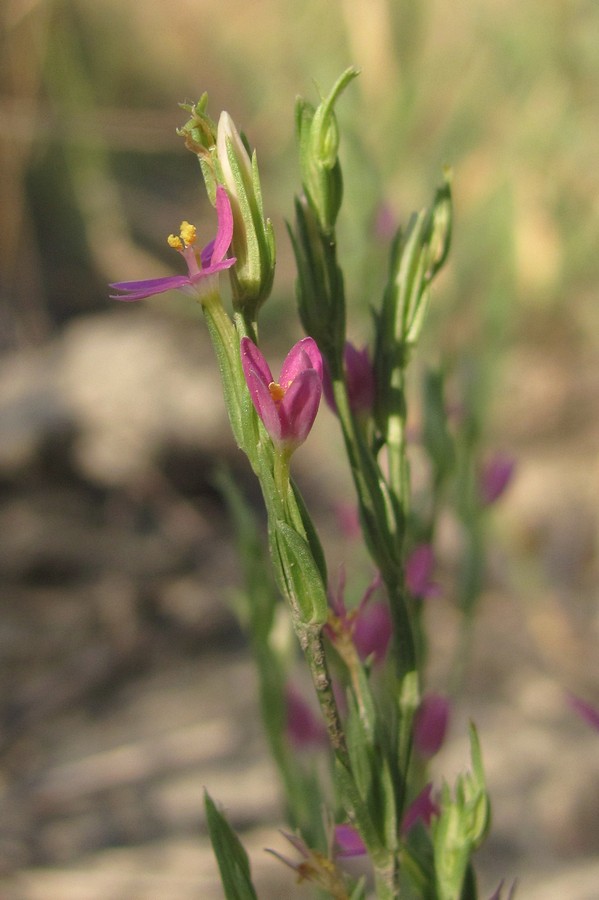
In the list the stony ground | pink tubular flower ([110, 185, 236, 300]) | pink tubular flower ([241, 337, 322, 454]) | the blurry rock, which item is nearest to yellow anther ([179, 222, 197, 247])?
pink tubular flower ([110, 185, 236, 300])

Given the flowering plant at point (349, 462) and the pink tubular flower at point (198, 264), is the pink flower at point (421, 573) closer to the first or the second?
the flowering plant at point (349, 462)

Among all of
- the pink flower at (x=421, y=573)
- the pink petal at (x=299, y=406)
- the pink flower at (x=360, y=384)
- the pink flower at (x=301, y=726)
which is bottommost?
the pink flower at (x=301, y=726)

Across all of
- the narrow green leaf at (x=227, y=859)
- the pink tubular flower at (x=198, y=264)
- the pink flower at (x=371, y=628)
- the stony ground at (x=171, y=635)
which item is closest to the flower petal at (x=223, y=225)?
the pink tubular flower at (x=198, y=264)

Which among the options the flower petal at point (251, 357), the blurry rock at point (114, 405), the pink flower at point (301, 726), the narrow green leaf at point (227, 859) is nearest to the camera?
the flower petal at point (251, 357)

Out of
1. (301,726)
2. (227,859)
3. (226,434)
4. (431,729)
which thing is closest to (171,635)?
(226,434)

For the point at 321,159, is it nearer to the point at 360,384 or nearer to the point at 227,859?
the point at 360,384

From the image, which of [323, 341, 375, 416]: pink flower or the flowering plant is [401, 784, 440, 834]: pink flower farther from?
[323, 341, 375, 416]: pink flower

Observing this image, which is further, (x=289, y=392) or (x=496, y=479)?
(x=496, y=479)
